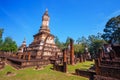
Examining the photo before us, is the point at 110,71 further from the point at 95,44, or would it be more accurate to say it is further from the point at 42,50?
the point at 95,44

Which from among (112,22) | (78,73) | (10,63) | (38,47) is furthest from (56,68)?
(112,22)

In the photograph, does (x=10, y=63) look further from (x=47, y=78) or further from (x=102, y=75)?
(x=102, y=75)

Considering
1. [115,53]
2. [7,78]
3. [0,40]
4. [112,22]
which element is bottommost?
[7,78]

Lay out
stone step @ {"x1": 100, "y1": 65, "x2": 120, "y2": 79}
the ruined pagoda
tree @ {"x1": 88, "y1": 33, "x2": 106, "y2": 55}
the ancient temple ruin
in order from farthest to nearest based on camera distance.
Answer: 1. tree @ {"x1": 88, "y1": 33, "x2": 106, "y2": 55}
2. the ruined pagoda
3. the ancient temple ruin
4. stone step @ {"x1": 100, "y1": 65, "x2": 120, "y2": 79}

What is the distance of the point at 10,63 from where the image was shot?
89.1 ft

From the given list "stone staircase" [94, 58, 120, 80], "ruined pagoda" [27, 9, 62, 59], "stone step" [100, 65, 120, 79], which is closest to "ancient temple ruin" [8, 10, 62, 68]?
"ruined pagoda" [27, 9, 62, 59]

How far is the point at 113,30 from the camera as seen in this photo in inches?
1839

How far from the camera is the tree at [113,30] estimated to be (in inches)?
1719

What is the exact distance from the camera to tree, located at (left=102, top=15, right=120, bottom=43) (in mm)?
43659

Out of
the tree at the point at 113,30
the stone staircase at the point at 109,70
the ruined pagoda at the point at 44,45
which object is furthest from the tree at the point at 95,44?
the stone staircase at the point at 109,70

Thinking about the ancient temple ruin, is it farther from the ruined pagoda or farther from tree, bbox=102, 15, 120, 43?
tree, bbox=102, 15, 120, 43

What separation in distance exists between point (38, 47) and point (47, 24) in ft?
48.6

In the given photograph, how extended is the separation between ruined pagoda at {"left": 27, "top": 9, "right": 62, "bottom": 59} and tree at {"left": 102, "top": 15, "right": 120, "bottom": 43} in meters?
22.4

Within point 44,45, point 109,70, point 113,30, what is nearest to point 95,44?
point 113,30
